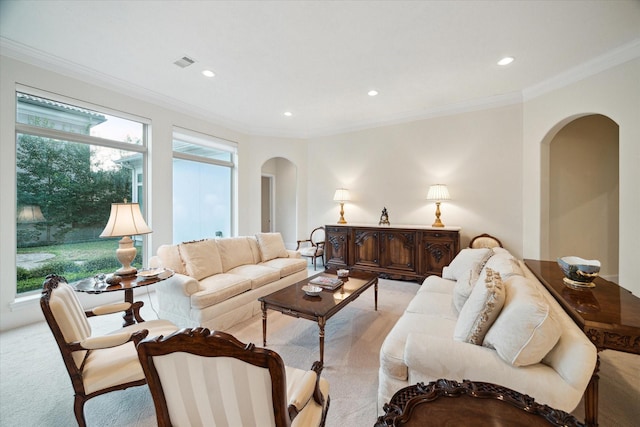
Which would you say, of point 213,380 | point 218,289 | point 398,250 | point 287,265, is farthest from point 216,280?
point 398,250

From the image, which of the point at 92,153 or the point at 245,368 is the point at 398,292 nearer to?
the point at 245,368

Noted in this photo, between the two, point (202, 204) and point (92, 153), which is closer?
point (92, 153)

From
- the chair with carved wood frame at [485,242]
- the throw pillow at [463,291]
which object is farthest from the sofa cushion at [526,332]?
the chair with carved wood frame at [485,242]

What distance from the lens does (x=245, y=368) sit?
2.61 ft

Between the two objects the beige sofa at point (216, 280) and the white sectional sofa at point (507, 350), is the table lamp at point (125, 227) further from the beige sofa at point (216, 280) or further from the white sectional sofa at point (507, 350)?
the white sectional sofa at point (507, 350)

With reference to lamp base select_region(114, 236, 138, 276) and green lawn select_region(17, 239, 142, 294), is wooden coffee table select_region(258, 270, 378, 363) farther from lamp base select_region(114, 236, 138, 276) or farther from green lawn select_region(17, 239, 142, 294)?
green lawn select_region(17, 239, 142, 294)

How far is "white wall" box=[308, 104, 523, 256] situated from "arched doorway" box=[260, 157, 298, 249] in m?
1.68

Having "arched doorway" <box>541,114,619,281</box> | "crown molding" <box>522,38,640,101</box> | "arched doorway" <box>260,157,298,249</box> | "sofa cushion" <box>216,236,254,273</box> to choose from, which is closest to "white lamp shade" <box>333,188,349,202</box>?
"sofa cushion" <box>216,236,254,273</box>

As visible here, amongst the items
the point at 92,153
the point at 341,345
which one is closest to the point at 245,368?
the point at 341,345

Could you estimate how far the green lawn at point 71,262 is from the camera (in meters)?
3.05

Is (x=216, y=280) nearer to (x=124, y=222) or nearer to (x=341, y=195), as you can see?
(x=124, y=222)

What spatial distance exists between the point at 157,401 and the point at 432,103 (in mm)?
4957

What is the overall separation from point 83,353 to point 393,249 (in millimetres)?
4020

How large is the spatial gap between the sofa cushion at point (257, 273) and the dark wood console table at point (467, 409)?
237cm
